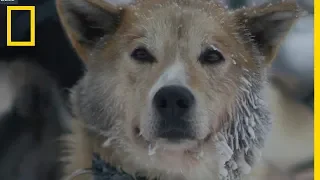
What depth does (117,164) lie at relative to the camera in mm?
2072

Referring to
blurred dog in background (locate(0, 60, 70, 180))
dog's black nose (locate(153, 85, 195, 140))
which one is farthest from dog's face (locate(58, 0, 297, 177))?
blurred dog in background (locate(0, 60, 70, 180))

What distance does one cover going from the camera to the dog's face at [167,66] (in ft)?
6.29

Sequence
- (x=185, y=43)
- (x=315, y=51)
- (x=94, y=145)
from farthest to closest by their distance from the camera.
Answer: (x=315, y=51) → (x=94, y=145) → (x=185, y=43)

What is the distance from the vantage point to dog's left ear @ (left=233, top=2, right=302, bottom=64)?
6.95 feet

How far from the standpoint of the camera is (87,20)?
7.05 feet

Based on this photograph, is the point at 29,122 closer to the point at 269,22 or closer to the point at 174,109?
the point at 174,109

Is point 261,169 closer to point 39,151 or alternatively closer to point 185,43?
point 185,43

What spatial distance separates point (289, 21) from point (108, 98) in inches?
37.0

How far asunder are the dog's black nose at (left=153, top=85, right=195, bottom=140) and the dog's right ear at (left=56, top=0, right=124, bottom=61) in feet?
1.51

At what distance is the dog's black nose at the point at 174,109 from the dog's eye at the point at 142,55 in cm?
19

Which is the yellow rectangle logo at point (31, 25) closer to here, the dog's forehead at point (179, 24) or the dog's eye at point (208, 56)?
the dog's forehead at point (179, 24)

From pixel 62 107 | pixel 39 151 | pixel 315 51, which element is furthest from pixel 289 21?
pixel 39 151

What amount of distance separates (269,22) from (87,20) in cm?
86

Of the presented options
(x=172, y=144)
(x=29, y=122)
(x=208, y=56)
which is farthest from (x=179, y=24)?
(x=29, y=122)
